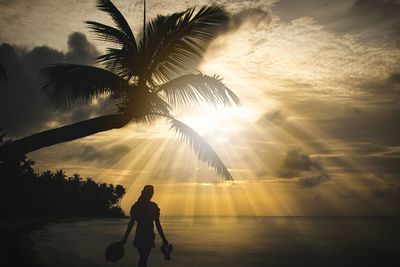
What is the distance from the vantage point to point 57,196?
270 feet

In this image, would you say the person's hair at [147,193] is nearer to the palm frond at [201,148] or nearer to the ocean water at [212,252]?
the palm frond at [201,148]

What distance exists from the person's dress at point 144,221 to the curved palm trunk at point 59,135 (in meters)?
2.03

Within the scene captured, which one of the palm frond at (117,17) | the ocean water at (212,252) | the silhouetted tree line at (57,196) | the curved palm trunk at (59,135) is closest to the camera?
the curved palm trunk at (59,135)

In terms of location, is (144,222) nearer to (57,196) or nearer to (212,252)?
(212,252)

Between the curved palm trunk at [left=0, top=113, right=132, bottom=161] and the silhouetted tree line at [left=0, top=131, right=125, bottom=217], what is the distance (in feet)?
110

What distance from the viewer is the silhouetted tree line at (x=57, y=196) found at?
196 ft

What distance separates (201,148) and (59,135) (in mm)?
3019

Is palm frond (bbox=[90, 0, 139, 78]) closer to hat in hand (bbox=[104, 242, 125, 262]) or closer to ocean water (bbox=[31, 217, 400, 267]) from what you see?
hat in hand (bbox=[104, 242, 125, 262])

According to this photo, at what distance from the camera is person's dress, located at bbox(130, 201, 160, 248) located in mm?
6852

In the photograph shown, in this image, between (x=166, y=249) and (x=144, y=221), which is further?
(x=166, y=249)

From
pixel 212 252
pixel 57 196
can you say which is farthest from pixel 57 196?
pixel 212 252

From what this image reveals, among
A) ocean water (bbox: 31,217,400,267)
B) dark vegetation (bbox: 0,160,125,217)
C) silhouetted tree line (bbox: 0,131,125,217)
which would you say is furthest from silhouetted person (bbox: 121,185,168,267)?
dark vegetation (bbox: 0,160,125,217)

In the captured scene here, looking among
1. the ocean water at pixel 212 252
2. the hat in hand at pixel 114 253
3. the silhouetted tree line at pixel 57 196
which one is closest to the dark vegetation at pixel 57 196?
the silhouetted tree line at pixel 57 196

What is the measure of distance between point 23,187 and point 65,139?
208 feet
